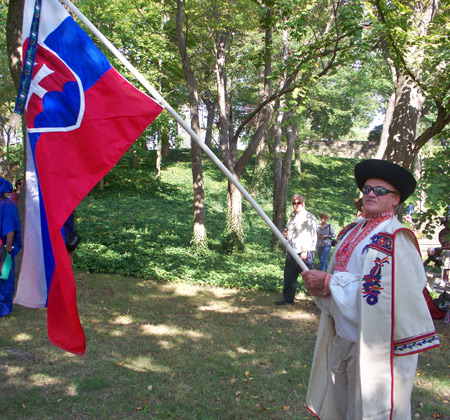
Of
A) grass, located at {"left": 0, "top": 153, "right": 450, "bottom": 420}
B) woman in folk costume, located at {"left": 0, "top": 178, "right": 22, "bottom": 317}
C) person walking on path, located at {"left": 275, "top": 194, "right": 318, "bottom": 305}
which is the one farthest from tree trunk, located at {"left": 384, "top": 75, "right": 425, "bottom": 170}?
woman in folk costume, located at {"left": 0, "top": 178, "right": 22, "bottom": 317}

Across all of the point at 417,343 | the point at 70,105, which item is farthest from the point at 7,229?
the point at 417,343

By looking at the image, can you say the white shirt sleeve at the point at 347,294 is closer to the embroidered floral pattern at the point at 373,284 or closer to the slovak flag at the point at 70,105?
the embroidered floral pattern at the point at 373,284

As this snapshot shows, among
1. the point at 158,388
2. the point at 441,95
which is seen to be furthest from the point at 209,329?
the point at 441,95

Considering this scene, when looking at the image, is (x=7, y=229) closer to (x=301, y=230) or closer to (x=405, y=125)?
(x=301, y=230)

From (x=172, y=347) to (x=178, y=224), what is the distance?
12446 millimetres

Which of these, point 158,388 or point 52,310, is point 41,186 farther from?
point 158,388

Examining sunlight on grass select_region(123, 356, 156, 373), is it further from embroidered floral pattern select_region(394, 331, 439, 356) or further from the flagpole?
embroidered floral pattern select_region(394, 331, 439, 356)

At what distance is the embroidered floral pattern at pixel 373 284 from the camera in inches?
108

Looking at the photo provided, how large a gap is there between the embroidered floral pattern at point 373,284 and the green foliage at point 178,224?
775 centimetres

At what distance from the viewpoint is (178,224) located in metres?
18.3

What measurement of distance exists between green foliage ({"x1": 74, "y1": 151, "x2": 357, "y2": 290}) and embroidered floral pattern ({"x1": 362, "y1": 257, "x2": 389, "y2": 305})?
775 centimetres

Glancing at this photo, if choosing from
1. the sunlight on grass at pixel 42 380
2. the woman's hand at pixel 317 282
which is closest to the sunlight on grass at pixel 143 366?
the sunlight on grass at pixel 42 380

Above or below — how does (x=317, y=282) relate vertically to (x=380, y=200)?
below

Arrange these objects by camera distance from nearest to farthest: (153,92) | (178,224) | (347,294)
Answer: (347,294) → (153,92) → (178,224)
